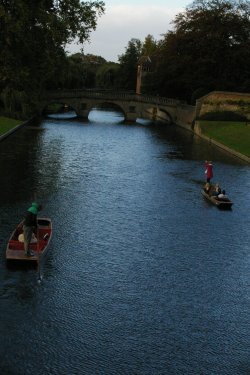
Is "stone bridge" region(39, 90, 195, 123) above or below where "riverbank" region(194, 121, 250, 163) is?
above

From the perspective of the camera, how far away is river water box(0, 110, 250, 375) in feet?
40.7

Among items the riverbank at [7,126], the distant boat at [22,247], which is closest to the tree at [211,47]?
the riverbank at [7,126]

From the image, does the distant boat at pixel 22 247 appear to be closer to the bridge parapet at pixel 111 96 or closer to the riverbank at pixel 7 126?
the riverbank at pixel 7 126

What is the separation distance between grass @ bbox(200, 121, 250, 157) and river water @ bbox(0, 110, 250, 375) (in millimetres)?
18413

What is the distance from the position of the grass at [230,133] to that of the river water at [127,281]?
1841 cm

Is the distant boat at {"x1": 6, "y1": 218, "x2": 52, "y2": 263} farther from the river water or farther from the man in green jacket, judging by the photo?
the river water

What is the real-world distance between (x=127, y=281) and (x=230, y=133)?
4856cm

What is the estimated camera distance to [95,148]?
50812 millimetres

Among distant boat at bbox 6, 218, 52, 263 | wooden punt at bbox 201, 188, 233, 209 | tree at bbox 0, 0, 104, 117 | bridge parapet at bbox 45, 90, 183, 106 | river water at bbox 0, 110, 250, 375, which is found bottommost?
river water at bbox 0, 110, 250, 375

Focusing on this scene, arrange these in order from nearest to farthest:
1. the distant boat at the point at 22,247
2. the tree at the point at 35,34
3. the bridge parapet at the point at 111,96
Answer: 1. the distant boat at the point at 22,247
2. the tree at the point at 35,34
3. the bridge parapet at the point at 111,96

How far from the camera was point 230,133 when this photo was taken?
62.7m

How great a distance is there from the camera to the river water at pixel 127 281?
12.4 m

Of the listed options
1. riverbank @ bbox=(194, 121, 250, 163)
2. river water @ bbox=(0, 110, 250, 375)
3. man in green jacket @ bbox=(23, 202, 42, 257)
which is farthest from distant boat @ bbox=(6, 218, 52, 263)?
riverbank @ bbox=(194, 121, 250, 163)

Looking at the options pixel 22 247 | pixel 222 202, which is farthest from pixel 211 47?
pixel 22 247
